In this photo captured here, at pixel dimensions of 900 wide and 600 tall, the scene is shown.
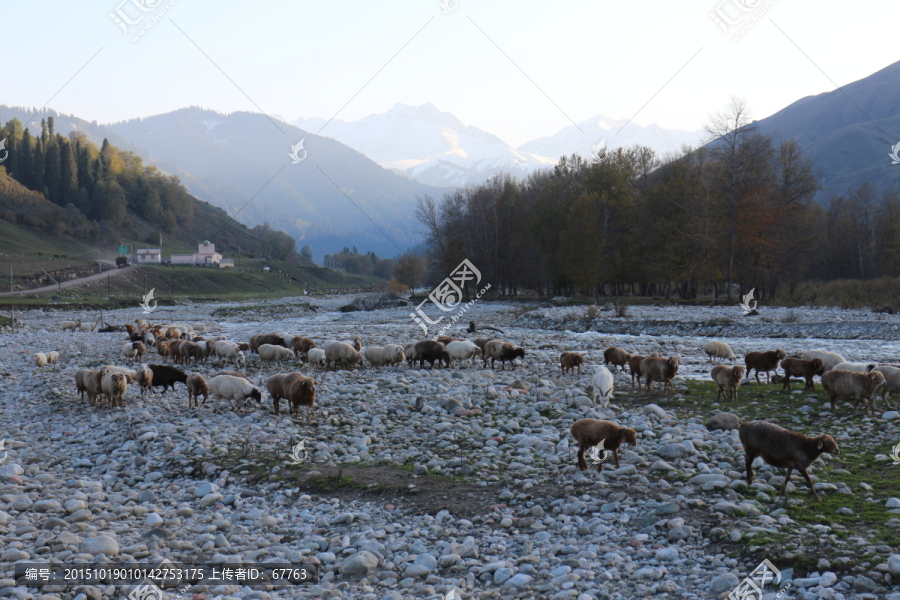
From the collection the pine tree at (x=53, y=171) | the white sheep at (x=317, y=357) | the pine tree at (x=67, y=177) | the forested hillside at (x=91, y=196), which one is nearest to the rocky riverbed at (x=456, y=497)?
the white sheep at (x=317, y=357)

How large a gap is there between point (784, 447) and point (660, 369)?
7347 mm

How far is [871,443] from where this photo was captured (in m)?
9.65

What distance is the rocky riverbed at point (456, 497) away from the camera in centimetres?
588

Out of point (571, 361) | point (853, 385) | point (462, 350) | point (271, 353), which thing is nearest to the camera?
point (853, 385)

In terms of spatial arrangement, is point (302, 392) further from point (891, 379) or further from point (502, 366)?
point (891, 379)

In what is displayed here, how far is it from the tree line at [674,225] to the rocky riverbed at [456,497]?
118ft

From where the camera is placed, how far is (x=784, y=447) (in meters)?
7.57

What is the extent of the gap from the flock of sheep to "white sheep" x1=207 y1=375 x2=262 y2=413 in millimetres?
25

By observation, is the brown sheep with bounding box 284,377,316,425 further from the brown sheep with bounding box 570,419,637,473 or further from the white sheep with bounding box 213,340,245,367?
the white sheep with bounding box 213,340,245,367

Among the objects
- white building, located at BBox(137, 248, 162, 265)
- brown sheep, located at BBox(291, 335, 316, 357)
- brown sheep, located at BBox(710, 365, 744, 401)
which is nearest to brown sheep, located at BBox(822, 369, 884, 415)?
brown sheep, located at BBox(710, 365, 744, 401)

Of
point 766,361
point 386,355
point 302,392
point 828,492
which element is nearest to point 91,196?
point 386,355

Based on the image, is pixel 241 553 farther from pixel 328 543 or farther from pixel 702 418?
pixel 702 418

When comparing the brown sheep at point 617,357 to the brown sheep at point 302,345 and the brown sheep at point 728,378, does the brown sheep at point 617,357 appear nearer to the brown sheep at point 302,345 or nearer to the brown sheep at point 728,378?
the brown sheep at point 728,378

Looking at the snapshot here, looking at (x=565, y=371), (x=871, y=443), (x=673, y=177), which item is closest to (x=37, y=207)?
(x=673, y=177)
